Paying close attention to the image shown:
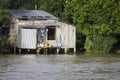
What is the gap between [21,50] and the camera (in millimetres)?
48250

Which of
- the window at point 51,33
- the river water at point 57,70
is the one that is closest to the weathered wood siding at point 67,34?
the window at point 51,33

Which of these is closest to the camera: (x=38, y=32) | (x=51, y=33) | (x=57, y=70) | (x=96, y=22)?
(x=57, y=70)

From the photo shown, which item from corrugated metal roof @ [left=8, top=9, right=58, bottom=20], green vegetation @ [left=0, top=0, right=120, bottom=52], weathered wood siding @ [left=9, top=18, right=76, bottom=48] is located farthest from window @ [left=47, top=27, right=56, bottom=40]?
green vegetation @ [left=0, top=0, right=120, bottom=52]

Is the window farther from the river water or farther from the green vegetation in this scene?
the river water

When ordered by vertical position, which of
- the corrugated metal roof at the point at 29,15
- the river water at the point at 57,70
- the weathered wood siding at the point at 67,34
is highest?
the corrugated metal roof at the point at 29,15

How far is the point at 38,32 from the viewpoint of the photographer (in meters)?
48.2

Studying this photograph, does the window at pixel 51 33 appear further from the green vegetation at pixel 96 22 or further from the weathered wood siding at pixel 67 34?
the green vegetation at pixel 96 22

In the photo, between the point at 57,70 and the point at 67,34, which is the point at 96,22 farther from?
the point at 57,70

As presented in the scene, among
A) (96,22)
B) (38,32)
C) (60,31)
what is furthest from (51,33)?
(96,22)

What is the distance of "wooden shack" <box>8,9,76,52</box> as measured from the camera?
4706cm

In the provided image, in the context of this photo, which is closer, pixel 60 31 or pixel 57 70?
pixel 57 70

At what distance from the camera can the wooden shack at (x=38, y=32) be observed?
47.1m

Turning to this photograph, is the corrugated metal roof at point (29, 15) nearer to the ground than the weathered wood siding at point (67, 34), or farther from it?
farther from it

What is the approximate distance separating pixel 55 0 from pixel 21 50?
927 cm
